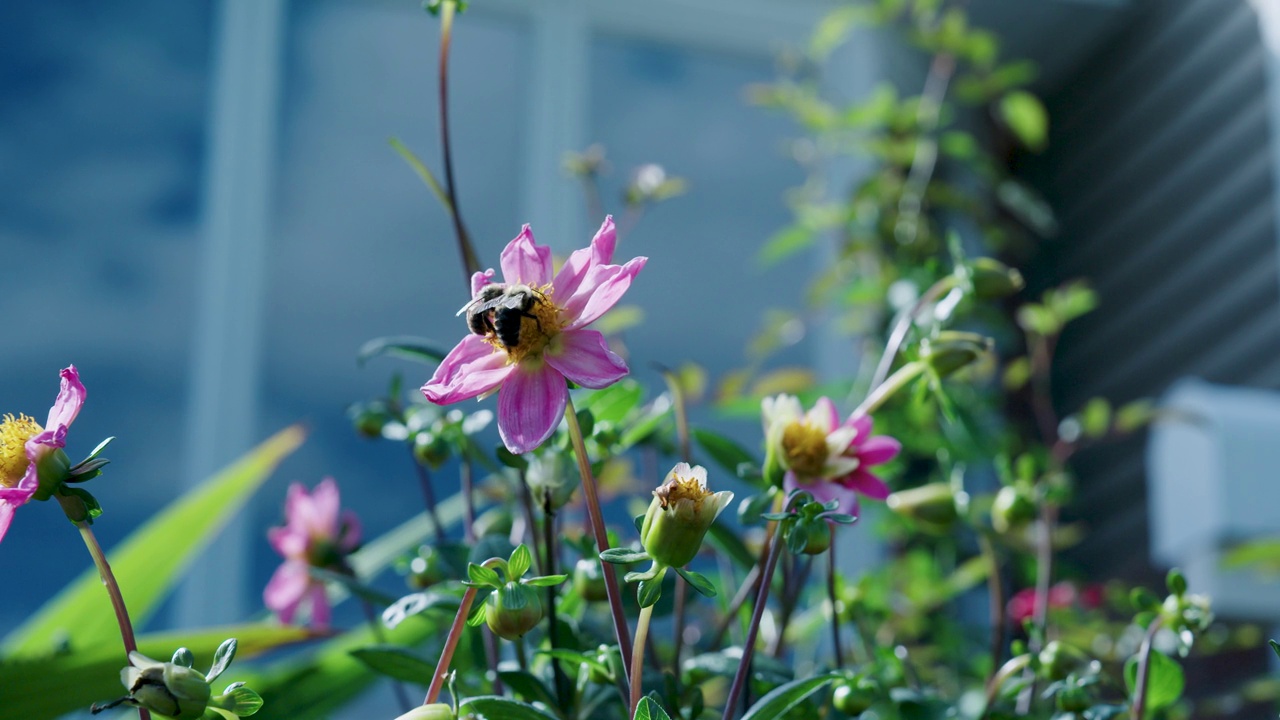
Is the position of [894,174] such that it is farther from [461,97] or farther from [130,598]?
[130,598]

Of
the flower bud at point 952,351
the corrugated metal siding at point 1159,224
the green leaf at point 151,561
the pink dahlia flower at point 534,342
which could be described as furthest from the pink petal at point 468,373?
the corrugated metal siding at point 1159,224

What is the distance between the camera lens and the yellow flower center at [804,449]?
52cm

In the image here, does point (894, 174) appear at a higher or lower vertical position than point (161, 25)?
lower

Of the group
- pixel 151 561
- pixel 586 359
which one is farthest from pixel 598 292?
pixel 151 561

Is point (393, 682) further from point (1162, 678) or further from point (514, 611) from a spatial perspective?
point (1162, 678)

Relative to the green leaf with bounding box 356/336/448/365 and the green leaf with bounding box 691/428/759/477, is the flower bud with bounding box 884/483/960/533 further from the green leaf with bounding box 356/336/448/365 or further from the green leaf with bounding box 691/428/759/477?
the green leaf with bounding box 356/336/448/365

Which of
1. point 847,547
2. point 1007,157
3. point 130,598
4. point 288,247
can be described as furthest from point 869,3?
point 130,598

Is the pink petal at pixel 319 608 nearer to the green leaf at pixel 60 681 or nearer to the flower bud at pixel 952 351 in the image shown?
the green leaf at pixel 60 681

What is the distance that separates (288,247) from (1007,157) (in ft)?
6.01

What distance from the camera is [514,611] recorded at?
1.30 feet

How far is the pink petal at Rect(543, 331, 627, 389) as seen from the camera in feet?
1.30

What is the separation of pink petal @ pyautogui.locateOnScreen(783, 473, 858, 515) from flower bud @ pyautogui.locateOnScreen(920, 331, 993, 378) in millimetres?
78

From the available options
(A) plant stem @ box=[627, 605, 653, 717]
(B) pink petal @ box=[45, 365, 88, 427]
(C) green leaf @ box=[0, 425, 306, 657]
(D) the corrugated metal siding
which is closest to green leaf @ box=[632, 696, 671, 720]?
(A) plant stem @ box=[627, 605, 653, 717]

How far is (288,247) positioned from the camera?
8.51ft
